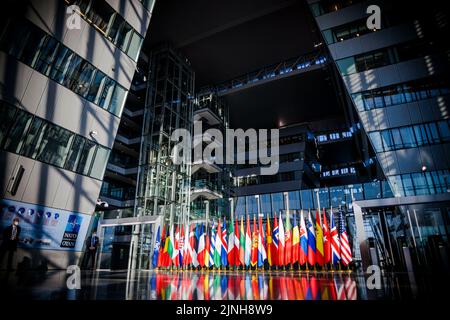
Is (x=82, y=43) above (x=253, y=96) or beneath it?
beneath

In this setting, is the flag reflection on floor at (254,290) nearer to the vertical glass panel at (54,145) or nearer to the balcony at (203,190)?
the vertical glass panel at (54,145)

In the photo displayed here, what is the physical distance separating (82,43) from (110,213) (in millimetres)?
11875

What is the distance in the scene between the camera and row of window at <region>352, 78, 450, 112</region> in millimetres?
16484

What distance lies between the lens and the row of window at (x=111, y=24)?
1309 centimetres

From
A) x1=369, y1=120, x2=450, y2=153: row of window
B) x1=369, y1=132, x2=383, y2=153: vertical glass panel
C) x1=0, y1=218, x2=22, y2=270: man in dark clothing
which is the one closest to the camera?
x1=0, y1=218, x2=22, y2=270: man in dark clothing

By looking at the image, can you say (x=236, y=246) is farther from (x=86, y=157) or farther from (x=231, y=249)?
→ (x=86, y=157)

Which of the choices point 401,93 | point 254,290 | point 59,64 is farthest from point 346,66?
point 254,290

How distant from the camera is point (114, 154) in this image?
3538 cm

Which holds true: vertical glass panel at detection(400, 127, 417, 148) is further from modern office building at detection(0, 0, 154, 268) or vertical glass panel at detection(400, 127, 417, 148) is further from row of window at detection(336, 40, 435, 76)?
modern office building at detection(0, 0, 154, 268)

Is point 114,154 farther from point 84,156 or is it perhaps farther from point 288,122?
point 288,122

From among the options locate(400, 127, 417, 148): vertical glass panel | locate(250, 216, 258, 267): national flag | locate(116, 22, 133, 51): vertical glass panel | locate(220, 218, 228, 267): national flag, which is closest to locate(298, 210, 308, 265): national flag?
locate(250, 216, 258, 267): national flag

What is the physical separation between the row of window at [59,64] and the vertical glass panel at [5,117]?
78.2 inches

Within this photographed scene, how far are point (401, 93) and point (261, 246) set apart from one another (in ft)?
44.5

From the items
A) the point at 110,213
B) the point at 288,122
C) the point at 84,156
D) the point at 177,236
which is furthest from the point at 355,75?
the point at 288,122
